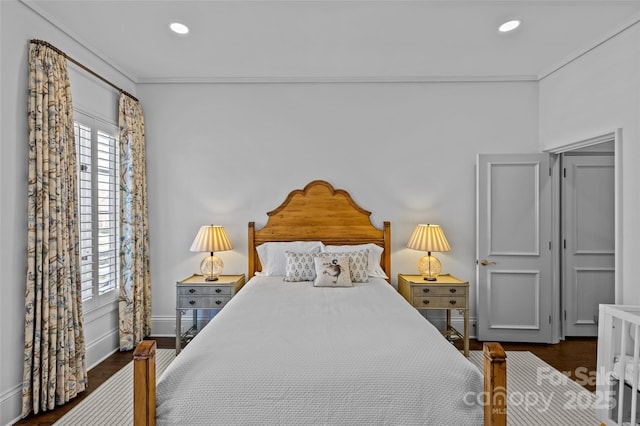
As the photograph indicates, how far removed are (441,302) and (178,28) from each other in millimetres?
3380

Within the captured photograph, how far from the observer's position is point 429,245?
3.56 metres

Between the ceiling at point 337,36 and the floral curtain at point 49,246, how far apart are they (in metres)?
0.63

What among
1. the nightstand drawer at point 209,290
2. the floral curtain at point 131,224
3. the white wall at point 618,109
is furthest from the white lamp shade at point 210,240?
the white wall at point 618,109

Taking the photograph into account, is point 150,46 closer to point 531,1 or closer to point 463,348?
point 531,1

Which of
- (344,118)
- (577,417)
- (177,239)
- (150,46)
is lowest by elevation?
(577,417)

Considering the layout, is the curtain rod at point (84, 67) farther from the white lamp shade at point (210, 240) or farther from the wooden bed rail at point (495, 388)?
the wooden bed rail at point (495, 388)

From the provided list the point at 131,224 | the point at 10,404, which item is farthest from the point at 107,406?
the point at 131,224

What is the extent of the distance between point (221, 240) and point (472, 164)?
113 inches

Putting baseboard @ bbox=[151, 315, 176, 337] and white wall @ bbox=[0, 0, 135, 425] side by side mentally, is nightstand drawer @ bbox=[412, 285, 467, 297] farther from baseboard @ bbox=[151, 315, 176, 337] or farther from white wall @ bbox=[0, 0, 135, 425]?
white wall @ bbox=[0, 0, 135, 425]

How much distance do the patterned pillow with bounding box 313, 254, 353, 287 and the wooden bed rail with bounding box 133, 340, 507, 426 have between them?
5.27 feet

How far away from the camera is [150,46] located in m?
3.11

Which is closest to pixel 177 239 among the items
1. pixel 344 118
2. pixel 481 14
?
pixel 344 118

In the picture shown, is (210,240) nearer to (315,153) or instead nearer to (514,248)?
→ (315,153)

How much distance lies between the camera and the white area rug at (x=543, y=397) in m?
2.39
